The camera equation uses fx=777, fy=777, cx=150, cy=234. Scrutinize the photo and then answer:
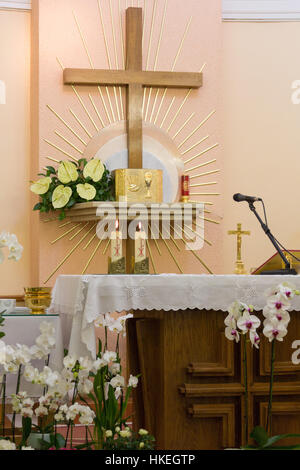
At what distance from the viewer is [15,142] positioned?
6.50 metres

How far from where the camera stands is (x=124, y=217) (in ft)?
19.8

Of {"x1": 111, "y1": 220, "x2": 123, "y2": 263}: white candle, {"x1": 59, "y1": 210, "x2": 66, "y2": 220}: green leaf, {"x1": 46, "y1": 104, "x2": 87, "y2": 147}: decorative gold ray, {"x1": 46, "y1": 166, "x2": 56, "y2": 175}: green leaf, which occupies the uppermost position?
{"x1": 46, "y1": 104, "x2": 87, "y2": 147}: decorative gold ray

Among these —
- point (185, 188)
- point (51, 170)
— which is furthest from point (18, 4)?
point (185, 188)

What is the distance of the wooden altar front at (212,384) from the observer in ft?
10.8

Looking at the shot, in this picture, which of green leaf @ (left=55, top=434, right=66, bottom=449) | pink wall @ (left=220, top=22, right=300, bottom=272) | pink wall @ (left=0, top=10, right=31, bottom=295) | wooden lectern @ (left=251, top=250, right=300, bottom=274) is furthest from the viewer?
pink wall @ (left=220, top=22, right=300, bottom=272)

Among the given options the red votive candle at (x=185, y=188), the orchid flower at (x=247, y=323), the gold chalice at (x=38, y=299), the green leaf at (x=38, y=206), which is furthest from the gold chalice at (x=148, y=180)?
the orchid flower at (x=247, y=323)

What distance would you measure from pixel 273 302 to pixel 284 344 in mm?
807

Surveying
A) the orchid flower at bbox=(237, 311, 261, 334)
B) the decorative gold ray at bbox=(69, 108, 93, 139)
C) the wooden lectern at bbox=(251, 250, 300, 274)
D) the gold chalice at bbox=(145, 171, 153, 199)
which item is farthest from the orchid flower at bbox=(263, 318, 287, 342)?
the decorative gold ray at bbox=(69, 108, 93, 139)

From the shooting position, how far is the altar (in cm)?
329

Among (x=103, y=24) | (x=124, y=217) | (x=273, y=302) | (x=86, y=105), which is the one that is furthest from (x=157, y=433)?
(x=103, y=24)

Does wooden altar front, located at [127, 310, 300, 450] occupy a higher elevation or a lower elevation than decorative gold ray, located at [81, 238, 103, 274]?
lower

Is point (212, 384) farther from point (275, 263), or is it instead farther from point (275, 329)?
point (275, 263)

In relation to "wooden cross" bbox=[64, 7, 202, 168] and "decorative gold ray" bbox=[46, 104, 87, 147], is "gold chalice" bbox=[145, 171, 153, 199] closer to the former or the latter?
"wooden cross" bbox=[64, 7, 202, 168]

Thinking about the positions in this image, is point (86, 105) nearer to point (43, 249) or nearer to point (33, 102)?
point (33, 102)
